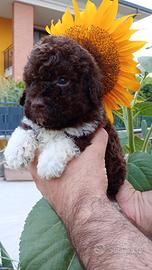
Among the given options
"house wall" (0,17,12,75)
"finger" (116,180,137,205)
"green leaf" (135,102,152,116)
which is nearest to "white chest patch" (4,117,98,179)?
"finger" (116,180,137,205)

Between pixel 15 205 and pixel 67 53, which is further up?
pixel 67 53

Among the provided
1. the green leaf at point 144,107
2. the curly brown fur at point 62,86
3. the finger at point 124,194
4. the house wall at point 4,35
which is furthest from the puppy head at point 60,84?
the house wall at point 4,35

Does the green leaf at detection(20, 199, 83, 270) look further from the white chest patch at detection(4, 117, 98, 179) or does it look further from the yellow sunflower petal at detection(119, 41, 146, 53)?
the yellow sunflower petal at detection(119, 41, 146, 53)

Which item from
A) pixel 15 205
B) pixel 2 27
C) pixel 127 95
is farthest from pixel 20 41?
pixel 127 95

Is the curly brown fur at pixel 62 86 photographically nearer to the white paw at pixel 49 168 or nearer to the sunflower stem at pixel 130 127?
the white paw at pixel 49 168

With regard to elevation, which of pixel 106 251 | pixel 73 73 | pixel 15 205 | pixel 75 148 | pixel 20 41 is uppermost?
pixel 20 41

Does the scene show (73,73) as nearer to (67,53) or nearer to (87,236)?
(67,53)
